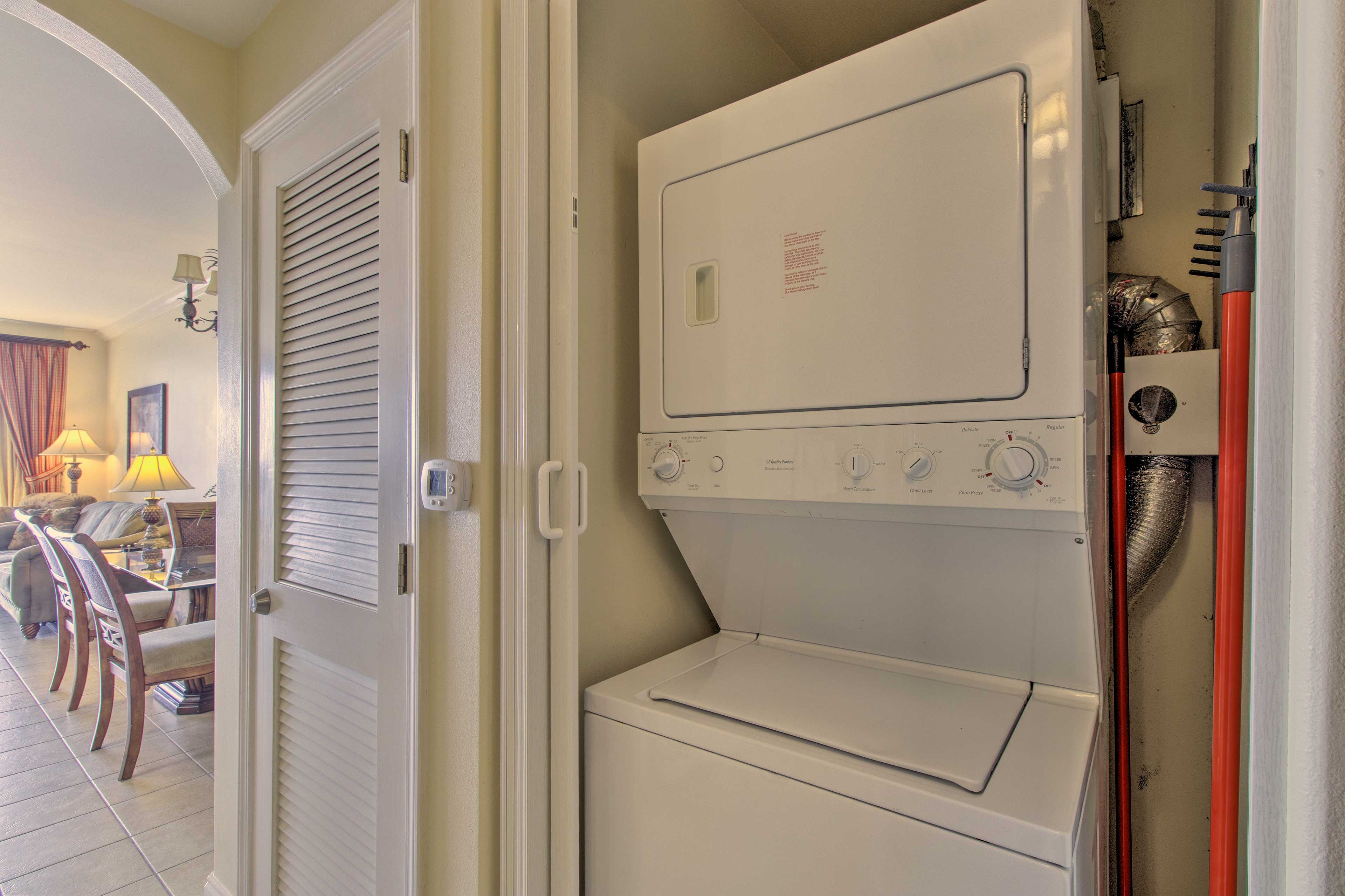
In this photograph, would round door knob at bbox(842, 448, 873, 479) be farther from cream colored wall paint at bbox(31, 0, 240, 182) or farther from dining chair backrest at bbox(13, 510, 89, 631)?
dining chair backrest at bbox(13, 510, 89, 631)

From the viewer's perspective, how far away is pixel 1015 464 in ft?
2.88

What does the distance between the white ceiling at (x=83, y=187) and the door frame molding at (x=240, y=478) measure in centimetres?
109

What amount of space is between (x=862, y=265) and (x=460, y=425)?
749 millimetres

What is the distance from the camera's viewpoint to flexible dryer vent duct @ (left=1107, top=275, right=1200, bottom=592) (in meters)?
1.32

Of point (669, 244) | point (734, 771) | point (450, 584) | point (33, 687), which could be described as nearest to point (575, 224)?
point (669, 244)

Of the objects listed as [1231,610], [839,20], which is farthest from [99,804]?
[839,20]

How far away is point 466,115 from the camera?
1.18 m

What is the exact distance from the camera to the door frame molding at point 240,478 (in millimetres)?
1622

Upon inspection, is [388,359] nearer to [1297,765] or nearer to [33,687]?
[1297,765]

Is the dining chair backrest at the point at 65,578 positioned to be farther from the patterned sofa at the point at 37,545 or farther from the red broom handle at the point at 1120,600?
the red broom handle at the point at 1120,600

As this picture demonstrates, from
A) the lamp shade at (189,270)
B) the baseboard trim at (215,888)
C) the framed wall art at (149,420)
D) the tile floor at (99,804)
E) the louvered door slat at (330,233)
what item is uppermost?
the lamp shade at (189,270)

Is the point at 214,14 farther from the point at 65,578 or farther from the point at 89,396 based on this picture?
the point at 89,396

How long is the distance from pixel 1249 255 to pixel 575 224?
946mm

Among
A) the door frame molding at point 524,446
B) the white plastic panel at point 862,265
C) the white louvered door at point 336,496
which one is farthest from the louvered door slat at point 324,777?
the white plastic panel at point 862,265
